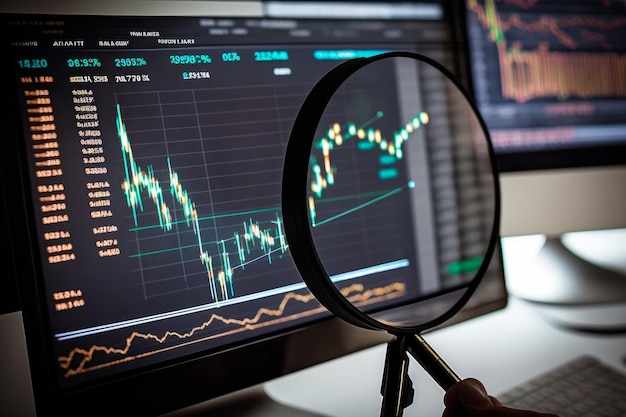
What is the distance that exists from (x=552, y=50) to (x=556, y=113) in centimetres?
10

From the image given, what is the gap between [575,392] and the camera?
623 millimetres

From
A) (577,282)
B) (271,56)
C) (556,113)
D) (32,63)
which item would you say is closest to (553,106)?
(556,113)

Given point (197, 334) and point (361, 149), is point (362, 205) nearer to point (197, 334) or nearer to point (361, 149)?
point (361, 149)

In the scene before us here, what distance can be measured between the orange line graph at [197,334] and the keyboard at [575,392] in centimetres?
17

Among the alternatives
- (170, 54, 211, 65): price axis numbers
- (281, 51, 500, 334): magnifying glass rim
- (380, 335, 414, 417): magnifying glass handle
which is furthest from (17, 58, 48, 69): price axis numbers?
(380, 335, 414, 417): magnifying glass handle

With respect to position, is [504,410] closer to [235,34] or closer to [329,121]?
[329,121]

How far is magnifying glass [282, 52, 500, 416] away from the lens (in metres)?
0.52

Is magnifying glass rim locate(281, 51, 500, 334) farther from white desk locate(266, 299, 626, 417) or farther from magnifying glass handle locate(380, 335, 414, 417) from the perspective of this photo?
white desk locate(266, 299, 626, 417)

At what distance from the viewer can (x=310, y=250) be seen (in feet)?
1.38

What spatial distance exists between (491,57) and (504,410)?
24.6 inches

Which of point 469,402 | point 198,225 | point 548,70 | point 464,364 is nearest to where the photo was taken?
point 469,402

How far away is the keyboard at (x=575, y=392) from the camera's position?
587 mm

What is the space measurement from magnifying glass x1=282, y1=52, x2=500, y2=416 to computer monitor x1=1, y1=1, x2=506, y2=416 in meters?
0.05

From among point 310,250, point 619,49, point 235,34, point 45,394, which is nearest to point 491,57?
point 619,49
